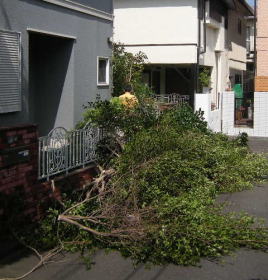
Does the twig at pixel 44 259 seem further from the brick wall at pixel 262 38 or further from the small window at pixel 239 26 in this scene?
the small window at pixel 239 26

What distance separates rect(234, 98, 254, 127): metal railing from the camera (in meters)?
24.8

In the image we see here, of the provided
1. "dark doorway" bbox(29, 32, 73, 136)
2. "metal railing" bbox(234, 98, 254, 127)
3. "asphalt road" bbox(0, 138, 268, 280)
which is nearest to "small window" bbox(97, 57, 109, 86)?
"dark doorway" bbox(29, 32, 73, 136)

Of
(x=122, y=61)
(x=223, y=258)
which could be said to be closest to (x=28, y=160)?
(x=223, y=258)

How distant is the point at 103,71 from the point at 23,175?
6.03m

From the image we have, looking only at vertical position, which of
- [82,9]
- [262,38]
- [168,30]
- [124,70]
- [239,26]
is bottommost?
[124,70]

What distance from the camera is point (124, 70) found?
Result: 1734 centimetres

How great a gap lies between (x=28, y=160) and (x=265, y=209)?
4.34 meters

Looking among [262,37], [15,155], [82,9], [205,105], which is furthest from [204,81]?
[15,155]

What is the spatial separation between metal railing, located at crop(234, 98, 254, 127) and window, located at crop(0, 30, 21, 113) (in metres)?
15.8

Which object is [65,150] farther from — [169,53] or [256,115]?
[256,115]

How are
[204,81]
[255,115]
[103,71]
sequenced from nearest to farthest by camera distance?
1. [103,71]
2. [255,115]
3. [204,81]

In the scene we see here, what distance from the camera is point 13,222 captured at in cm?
726

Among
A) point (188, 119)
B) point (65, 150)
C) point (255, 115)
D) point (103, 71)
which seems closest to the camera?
point (65, 150)

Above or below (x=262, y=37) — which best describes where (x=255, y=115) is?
below
